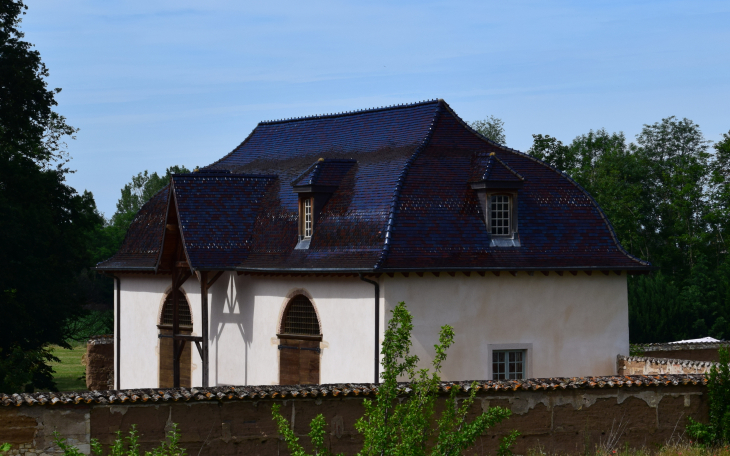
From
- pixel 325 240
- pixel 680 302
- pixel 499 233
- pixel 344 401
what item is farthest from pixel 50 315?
pixel 680 302

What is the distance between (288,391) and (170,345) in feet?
46.8

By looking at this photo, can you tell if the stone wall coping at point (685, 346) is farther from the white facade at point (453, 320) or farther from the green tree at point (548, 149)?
the green tree at point (548, 149)

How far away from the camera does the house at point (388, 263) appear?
2522 cm

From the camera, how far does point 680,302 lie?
4944 centimetres

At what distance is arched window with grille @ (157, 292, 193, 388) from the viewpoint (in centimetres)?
3073

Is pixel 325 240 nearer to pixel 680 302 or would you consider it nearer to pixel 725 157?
pixel 680 302

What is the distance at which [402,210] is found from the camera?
2569cm

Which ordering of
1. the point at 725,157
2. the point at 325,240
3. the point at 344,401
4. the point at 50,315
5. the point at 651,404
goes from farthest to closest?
1. the point at 725,157
2. the point at 50,315
3. the point at 325,240
4. the point at 651,404
5. the point at 344,401

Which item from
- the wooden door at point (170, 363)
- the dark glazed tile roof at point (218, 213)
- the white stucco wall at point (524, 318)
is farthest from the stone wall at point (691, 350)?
the wooden door at point (170, 363)

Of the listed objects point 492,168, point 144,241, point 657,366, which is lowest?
point 657,366

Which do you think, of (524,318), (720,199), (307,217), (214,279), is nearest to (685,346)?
(524,318)

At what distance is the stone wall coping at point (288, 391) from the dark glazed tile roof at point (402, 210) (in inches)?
238

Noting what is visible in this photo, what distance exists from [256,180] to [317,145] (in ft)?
8.06

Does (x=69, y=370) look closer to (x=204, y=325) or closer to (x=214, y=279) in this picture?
(x=204, y=325)
